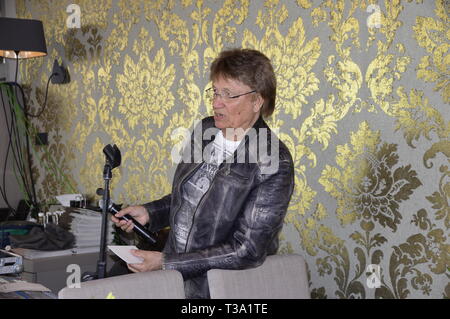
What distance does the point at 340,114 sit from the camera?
210 centimetres

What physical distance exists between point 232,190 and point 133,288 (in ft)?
1.70

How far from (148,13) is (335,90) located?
125cm

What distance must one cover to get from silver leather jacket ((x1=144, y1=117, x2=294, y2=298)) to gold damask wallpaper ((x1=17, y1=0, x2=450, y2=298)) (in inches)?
12.5

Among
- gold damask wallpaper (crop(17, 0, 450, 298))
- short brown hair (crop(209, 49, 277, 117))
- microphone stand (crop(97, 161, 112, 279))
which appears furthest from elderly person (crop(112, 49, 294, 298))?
gold damask wallpaper (crop(17, 0, 450, 298))

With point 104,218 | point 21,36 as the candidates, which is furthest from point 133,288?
point 21,36

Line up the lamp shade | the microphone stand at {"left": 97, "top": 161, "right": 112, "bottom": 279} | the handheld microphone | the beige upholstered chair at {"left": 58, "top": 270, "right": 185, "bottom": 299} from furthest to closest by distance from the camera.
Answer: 1. the lamp shade
2. the handheld microphone
3. the microphone stand at {"left": 97, "top": 161, "right": 112, "bottom": 279}
4. the beige upholstered chair at {"left": 58, "top": 270, "right": 185, "bottom": 299}

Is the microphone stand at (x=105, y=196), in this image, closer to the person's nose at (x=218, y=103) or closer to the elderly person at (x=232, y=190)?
the elderly person at (x=232, y=190)

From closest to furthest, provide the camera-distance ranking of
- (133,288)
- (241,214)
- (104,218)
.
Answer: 1. (133,288)
2. (104,218)
3. (241,214)

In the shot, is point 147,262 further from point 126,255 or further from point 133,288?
point 133,288

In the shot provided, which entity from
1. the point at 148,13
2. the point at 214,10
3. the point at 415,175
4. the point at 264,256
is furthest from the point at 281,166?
the point at 148,13

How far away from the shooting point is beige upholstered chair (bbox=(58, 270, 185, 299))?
1.37m

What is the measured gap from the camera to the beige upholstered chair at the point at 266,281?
1602mm

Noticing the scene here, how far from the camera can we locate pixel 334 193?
2.13 meters

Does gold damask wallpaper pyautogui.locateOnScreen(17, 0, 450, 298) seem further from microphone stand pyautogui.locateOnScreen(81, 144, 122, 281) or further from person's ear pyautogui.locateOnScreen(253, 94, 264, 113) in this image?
microphone stand pyautogui.locateOnScreen(81, 144, 122, 281)
